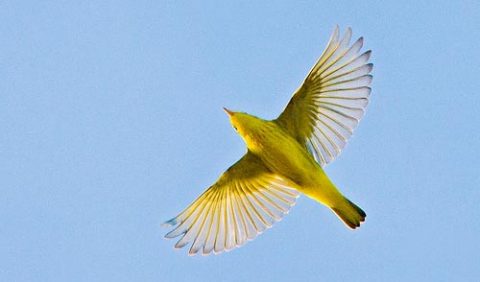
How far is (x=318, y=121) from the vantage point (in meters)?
12.3

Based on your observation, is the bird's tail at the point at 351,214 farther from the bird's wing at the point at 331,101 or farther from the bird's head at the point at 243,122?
the bird's head at the point at 243,122

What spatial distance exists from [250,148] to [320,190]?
1115 millimetres

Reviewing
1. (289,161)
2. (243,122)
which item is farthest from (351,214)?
(243,122)

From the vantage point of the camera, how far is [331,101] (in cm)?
1213

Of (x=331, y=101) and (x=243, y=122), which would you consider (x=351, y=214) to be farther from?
(x=243, y=122)

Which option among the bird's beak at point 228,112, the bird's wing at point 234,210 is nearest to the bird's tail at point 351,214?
the bird's wing at point 234,210

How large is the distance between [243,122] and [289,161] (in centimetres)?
81

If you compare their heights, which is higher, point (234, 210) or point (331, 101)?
point (331, 101)

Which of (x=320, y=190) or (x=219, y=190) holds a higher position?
(x=219, y=190)

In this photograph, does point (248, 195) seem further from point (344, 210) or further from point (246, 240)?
point (344, 210)

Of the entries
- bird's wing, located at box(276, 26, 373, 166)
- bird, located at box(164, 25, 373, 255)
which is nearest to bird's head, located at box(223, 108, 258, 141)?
bird, located at box(164, 25, 373, 255)

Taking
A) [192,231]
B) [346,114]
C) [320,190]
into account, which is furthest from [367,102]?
[192,231]

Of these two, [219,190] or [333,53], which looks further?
[219,190]

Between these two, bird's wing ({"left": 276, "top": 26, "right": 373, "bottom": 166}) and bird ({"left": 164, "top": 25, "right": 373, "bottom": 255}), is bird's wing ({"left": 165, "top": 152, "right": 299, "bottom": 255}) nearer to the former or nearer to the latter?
bird ({"left": 164, "top": 25, "right": 373, "bottom": 255})
